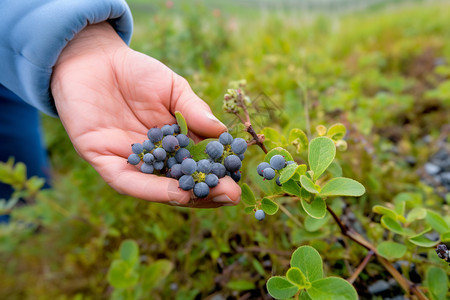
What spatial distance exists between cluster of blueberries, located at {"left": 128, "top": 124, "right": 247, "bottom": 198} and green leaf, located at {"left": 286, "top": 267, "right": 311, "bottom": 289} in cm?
32

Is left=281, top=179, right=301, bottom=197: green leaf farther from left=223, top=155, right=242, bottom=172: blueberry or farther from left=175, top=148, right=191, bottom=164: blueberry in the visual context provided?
left=175, top=148, right=191, bottom=164: blueberry

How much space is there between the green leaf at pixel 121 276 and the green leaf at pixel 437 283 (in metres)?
1.12

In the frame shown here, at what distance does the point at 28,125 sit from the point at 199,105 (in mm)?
2175

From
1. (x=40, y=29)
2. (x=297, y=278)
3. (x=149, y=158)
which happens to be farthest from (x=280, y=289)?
(x=40, y=29)

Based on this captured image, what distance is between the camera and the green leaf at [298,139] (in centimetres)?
115

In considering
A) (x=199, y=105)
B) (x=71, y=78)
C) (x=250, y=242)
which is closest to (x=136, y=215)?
(x=250, y=242)

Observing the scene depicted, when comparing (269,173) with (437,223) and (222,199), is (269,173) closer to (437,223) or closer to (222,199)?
(222,199)

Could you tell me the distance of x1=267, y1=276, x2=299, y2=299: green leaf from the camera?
87cm

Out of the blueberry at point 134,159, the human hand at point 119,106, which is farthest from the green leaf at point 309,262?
the blueberry at point 134,159

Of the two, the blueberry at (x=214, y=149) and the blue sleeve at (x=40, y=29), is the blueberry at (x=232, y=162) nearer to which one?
the blueberry at (x=214, y=149)

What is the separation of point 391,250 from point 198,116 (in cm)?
82

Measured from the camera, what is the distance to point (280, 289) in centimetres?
88

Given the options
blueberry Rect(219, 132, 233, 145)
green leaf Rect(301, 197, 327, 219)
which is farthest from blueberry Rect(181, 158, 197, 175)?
green leaf Rect(301, 197, 327, 219)

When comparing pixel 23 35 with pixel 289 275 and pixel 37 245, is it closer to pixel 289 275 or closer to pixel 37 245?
pixel 289 275
